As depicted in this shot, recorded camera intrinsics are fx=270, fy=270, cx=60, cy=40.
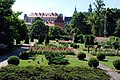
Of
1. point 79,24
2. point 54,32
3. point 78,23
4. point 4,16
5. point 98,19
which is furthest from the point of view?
point 78,23

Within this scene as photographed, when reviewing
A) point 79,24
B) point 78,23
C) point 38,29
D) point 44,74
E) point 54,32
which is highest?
point 78,23

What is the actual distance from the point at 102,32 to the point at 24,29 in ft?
101

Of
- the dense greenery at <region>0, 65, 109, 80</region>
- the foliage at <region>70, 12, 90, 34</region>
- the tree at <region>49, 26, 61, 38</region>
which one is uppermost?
the foliage at <region>70, 12, 90, 34</region>

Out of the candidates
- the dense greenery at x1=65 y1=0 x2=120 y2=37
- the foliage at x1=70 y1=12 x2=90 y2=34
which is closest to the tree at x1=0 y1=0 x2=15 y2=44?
the dense greenery at x1=65 y1=0 x2=120 y2=37

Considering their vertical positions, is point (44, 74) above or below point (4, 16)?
below

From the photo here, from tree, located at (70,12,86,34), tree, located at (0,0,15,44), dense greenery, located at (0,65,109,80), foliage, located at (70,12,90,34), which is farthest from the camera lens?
tree, located at (70,12,86,34)

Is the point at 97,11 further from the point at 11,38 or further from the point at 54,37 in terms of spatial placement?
the point at 11,38

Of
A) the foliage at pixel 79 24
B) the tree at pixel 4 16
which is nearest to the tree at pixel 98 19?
the foliage at pixel 79 24

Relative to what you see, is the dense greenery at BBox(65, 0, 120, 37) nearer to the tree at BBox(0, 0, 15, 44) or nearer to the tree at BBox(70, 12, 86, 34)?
the tree at BBox(70, 12, 86, 34)

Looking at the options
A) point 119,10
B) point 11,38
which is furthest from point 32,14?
point 11,38

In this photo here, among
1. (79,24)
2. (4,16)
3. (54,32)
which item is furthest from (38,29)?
(4,16)

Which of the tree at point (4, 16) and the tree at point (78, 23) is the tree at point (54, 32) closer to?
the tree at point (78, 23)

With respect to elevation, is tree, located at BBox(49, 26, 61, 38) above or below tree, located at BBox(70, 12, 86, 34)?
below

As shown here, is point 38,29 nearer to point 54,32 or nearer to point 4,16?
point 54,32
